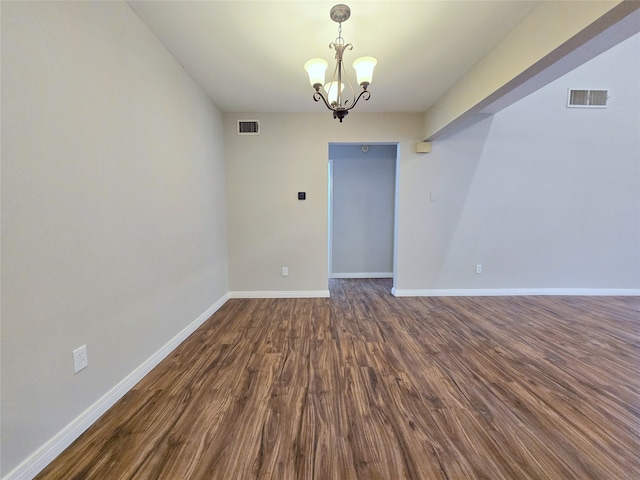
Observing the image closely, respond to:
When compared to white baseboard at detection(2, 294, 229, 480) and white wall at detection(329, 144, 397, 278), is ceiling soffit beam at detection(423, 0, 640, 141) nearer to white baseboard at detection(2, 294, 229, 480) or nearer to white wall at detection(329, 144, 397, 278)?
white wall at detection(329, 144, 397, 278)

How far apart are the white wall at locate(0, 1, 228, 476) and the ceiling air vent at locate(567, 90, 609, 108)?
16.4 ft

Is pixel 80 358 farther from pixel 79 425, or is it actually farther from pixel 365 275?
pixel 365 275

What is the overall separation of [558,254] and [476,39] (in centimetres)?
334

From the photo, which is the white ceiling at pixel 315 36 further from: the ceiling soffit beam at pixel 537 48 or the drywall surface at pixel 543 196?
the drywall surface at pixel 543 196

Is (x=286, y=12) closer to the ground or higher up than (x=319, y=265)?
higher up

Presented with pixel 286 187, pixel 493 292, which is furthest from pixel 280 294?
pixel 493 292

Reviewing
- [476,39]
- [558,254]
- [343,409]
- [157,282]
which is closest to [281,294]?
[157,282]

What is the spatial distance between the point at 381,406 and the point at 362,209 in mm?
3531

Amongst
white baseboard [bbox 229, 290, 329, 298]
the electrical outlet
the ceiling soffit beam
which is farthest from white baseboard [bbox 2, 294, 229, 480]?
the ceiling soffit beam

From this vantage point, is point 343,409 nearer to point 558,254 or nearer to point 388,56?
point 388,56

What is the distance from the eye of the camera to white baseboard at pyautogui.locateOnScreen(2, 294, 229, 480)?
1.07m

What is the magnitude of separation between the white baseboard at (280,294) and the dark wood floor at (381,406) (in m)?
0.92

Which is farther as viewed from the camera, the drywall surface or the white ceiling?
the drywall surface

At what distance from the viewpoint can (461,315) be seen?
115 inches
